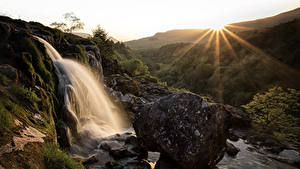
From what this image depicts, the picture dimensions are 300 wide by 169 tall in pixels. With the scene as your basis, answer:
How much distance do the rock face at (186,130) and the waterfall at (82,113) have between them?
4.11 metres

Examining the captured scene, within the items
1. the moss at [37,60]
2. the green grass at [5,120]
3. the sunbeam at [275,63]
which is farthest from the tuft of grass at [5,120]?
the sunbeam at [275,63]

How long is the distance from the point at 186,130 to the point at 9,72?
8.73 m

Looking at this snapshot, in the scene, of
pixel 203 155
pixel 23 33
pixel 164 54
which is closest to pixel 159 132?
pixel 203 155

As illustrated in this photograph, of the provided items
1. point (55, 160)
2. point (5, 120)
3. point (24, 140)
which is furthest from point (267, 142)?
point (5, 120)

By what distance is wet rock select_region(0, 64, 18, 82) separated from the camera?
776cm

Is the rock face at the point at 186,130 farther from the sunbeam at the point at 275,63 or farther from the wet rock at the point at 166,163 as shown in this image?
the sunbeam at the point at 275,63

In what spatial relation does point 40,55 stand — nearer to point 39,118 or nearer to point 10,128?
point 39,118

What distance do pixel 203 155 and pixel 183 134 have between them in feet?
4.22

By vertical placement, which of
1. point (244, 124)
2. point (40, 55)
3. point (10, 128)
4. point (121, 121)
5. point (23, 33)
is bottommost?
point (244, 124)

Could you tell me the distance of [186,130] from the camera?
304 inches

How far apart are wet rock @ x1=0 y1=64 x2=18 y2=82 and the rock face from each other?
6552 mm

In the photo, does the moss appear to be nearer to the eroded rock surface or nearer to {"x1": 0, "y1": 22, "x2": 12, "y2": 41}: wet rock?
{"x1": 0, "y1": 22, "x2": 12, "y2": 41}: wet rock

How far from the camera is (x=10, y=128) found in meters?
5.20

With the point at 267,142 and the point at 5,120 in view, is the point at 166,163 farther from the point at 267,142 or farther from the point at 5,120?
the point at 267,142
